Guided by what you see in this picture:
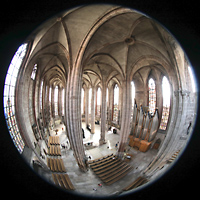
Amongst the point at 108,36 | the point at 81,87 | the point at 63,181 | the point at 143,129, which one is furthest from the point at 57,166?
the point at 108,36

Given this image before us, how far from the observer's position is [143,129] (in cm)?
1320

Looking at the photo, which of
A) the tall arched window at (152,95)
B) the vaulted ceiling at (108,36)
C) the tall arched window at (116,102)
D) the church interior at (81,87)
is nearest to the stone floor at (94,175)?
the church interior at (81,87)

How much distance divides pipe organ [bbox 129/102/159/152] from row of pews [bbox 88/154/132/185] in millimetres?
4253

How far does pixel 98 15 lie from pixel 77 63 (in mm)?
3333

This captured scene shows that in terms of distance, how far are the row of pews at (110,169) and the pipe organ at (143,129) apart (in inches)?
167

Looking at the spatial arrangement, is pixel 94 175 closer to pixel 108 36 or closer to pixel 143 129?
pixel 143 129

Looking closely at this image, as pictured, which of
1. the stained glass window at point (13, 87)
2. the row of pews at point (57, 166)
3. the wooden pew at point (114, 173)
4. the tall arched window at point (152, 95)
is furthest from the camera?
the tall arched window at point (152, 95)

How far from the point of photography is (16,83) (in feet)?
24.3

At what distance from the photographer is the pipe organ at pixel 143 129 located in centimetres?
1238

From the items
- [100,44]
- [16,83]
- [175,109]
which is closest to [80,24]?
[100,44]

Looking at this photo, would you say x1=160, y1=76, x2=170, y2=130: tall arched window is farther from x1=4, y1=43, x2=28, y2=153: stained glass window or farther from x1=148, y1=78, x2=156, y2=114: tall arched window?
x1=4, y1=43, x2=28, y2=153: stained glass window

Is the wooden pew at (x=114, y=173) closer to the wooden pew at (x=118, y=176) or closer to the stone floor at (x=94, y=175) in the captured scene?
the wooden pew at (x=118, y=176)

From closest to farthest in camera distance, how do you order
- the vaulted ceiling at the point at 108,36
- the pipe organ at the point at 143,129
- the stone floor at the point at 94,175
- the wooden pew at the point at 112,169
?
1. the vaulted ceiling at the point at 108,36
2. the stone floor at the point at 94,175
3. the wooden pew at the point at 112,169
4. the pipe organ at the point at 143,129

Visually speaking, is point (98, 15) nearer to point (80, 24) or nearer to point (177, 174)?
point (80, 24)
